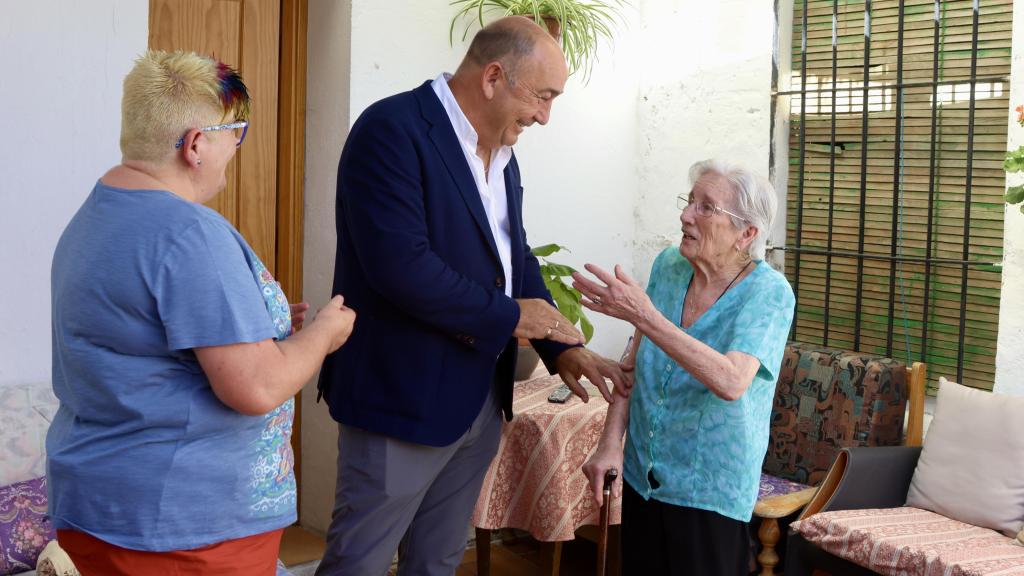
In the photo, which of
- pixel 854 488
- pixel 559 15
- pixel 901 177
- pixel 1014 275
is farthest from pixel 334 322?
pixel 901 177

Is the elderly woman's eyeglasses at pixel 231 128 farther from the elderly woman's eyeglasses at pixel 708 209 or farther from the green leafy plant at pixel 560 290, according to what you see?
the green leafy plant at pixel 560 290

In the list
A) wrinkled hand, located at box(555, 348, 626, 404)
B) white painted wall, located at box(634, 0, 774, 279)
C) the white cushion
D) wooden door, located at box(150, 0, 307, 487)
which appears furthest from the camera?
white painted wall, located at box(634, 0, 774, 279)

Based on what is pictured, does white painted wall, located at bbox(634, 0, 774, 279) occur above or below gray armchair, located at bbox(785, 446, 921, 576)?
above

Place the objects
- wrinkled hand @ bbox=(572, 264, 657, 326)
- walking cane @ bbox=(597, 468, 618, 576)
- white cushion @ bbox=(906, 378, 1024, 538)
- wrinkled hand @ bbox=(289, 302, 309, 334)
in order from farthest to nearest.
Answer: white cushion @ bbox=(906, 378, 1024, 538), walking cane @ bbox=(597, 468, 618, 576), wrinkled hand @ bbox=(572, 264, 657, 326), wrinkled hand @ bbox=(289, 302, 309, 334)

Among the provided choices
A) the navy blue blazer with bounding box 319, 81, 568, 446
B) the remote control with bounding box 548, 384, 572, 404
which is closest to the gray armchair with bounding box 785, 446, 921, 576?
the remote control with bounding box 548, 384, 572, 404

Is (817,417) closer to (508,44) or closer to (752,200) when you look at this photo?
(752,200)

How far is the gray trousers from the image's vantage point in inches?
79.7

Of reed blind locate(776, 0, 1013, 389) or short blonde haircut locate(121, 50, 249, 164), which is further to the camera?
reed blind locate(776, 0, 1013, 389)

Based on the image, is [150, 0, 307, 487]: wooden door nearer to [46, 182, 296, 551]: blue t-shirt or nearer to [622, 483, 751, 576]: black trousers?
[622, 483, 751, 576]: black trousers

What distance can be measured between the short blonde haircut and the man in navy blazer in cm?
48

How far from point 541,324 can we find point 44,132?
1.84m

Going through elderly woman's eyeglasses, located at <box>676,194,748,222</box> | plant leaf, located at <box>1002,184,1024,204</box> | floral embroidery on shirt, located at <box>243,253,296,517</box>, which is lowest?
floral embroidery on shirt, located at <box>243,253,296,517</box>

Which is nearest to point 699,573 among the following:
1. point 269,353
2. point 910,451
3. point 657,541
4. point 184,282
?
point 657,541

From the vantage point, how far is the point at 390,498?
6.64ft
